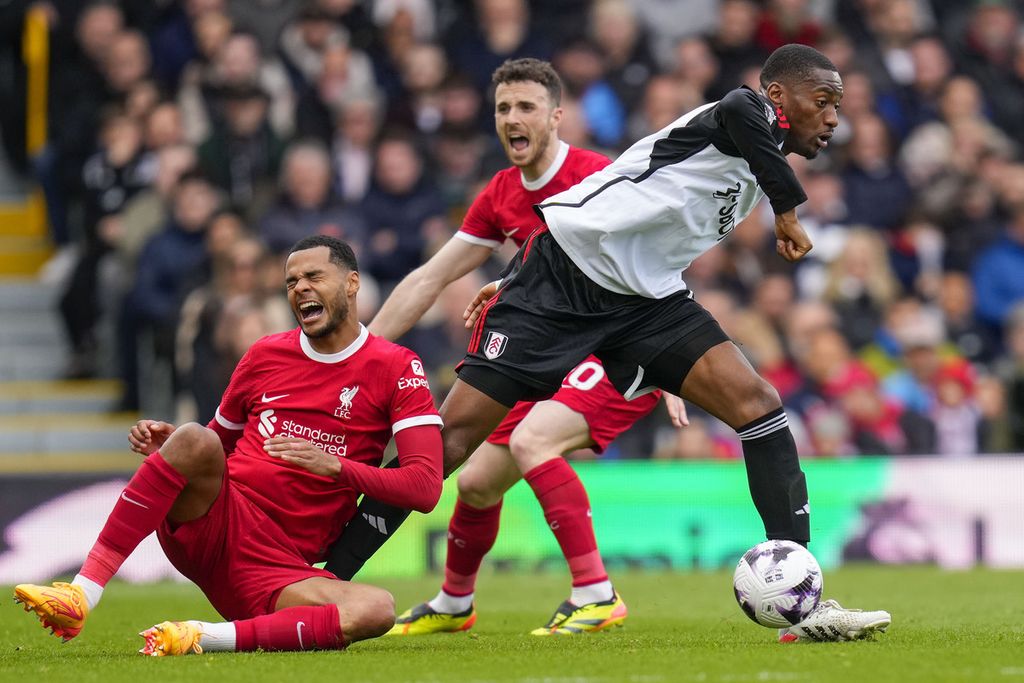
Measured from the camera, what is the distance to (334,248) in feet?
21.8

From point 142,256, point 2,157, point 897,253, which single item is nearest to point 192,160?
point 142,256

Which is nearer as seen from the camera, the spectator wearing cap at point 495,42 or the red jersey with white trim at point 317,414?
the red jersey with white trim at point 317,414

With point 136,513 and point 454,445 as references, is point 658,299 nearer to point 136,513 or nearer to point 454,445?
point 454,445

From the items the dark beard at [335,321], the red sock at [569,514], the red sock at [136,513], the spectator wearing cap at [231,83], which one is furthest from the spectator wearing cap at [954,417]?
the red sock at [136,513]

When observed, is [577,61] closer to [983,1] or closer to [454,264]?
[983,1]

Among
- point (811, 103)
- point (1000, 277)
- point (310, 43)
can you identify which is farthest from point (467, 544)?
point (310, 43)

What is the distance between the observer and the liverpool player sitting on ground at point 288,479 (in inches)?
244

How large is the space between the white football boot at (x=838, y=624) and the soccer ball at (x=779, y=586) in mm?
77

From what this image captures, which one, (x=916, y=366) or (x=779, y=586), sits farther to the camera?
(x=916, y=366)

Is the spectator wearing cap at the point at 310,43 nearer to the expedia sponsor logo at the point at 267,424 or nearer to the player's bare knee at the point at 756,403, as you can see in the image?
the expedia sponsor logo at the point at 267,424

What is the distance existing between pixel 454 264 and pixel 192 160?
21.9 feet

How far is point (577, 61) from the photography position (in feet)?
49.0

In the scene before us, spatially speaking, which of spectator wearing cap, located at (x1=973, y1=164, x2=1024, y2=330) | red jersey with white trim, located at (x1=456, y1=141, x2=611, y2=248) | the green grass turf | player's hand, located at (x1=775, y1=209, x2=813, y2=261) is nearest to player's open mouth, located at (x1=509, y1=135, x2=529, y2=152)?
red jersey with white trim, located at (x1=456, y1=141, x2=611, y2=248)

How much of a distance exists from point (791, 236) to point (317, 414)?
77.8 inches
